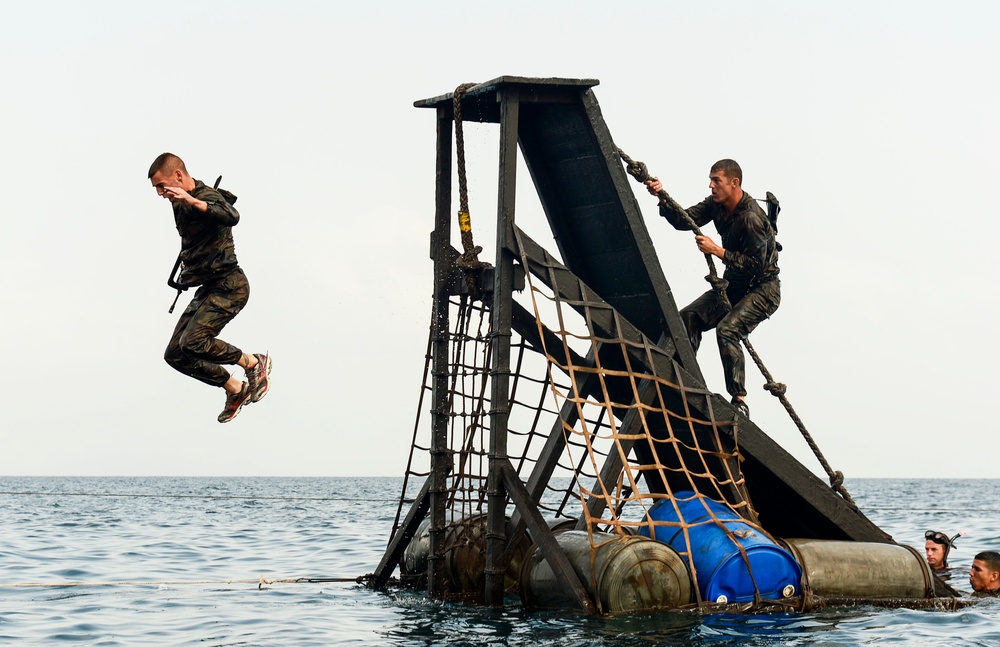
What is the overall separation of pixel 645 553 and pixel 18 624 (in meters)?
6.00

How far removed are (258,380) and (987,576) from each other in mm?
8034

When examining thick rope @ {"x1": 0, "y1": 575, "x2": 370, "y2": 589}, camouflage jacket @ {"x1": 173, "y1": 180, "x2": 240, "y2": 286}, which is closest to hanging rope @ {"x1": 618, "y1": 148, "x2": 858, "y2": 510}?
camouflage jacket @ {"x1": 173, "y1": 180, "x2": 240, "y2": 286}

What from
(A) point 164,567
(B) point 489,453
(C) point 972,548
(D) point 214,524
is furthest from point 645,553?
(D) point 214,524

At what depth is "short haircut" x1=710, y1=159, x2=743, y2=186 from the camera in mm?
12375

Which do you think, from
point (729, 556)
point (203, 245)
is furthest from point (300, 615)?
point (729, 556)

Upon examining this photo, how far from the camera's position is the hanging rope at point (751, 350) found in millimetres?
12102

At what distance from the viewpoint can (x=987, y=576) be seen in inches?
520

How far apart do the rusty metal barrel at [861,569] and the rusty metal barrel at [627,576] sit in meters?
1.43

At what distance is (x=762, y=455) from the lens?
12.2m

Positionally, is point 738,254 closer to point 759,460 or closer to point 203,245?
point 759,460

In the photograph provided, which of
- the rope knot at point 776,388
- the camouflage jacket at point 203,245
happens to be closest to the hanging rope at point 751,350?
the rope knot at point 776,388

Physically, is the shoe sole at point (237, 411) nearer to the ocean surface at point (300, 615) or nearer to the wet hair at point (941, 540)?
the ocean surface at point (300, 615)

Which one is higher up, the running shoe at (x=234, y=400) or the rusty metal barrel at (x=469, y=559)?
the running shoe at (x=234, y=400)

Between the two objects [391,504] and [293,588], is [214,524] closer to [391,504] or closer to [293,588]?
[391,504]
